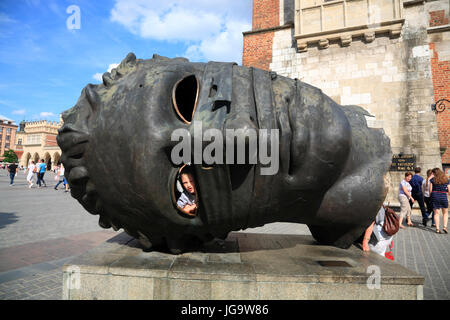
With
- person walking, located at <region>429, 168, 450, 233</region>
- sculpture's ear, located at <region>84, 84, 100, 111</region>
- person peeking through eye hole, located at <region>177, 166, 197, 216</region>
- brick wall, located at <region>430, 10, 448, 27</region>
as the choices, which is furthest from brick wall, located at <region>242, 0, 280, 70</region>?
person peeking through eye hole, located at <region>177, 166, 197, 216</region>

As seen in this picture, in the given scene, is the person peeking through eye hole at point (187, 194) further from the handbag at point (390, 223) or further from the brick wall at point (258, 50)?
the brick wall at point (258, 50)

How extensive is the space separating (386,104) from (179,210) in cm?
1048

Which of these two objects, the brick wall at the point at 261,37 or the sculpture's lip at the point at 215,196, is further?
the brick wall at the point at 261,37

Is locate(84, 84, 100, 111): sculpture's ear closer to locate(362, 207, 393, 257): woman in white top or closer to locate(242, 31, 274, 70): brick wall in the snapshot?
locate(362, 207, 393, 257): woman in white top

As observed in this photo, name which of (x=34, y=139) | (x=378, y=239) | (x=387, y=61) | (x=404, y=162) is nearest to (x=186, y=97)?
(x=378, y=239)

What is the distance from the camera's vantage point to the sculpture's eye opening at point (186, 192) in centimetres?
227

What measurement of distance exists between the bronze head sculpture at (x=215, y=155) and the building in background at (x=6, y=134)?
109 metres

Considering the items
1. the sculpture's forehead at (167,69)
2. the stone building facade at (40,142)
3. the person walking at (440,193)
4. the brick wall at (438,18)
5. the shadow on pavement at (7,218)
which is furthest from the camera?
the stone building facade at (40,142)

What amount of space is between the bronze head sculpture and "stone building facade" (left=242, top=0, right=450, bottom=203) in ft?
28.1

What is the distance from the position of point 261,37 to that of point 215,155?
12.1 metres

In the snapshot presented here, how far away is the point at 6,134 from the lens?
88.6m

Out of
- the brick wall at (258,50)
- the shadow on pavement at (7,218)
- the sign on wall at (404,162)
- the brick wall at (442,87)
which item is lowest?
the shadow on pavement at (7,218)

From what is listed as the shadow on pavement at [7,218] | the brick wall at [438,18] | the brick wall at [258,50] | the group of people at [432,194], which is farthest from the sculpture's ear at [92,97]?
the brick wall at [438,18]
